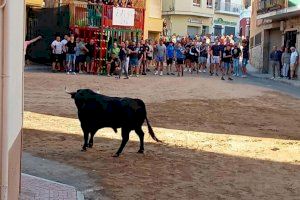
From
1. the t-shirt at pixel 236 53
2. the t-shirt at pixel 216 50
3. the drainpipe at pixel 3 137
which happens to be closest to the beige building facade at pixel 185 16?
the t-shirt at pixel 216 50

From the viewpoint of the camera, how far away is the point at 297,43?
28.9m

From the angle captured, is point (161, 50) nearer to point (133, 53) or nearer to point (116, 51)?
point (133, 53)

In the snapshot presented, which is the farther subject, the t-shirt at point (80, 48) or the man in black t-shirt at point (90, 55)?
the man in black t-shirt at point (90, 55)

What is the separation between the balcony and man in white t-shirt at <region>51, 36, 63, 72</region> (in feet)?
144

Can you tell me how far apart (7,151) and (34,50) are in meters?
23.0

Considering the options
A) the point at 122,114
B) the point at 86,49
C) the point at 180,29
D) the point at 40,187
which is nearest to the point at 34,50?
the point at 86,49

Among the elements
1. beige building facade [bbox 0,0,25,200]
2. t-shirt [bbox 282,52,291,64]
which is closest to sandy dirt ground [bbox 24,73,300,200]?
beige building facade [bbox 0,0,25,200]

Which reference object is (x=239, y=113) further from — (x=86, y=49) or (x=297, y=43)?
(x=297, y=43)

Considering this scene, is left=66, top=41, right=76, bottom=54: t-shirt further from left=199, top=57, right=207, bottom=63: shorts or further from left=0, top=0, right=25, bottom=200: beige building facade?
left=0, top=0, right=25, bottom=200: beige building facade

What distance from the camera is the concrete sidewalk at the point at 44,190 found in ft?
19.0

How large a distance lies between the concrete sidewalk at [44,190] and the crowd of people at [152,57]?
17.1m

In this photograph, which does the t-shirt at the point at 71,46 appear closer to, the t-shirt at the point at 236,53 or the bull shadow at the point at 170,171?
the t-shirt at the point at 236,53

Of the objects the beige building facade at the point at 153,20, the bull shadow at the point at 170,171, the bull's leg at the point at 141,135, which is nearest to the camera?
the bull shadow at the point at 170,171

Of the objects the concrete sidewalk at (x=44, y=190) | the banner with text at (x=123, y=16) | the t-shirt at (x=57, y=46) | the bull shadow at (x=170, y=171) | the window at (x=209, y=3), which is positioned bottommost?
the bull shadow at (x=170, y=171)
